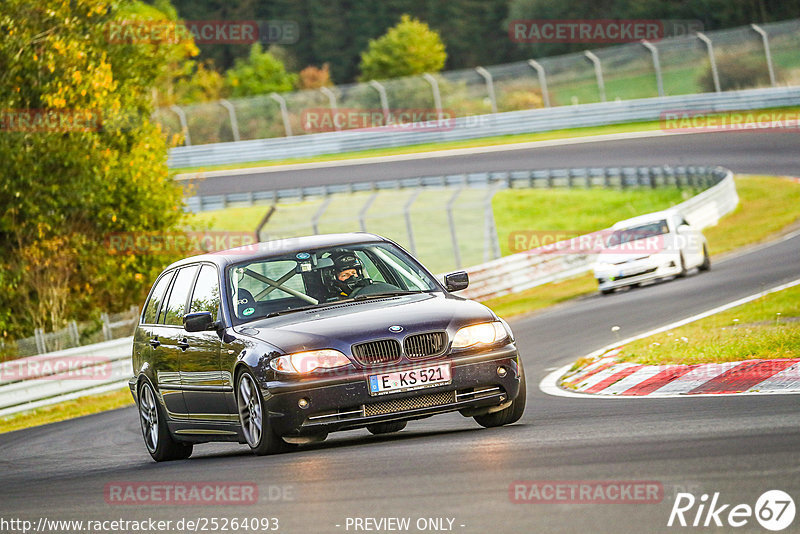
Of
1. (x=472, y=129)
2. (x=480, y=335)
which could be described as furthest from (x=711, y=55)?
(x=480, y=335)

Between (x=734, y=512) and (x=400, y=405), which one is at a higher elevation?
(x=734, y=512)

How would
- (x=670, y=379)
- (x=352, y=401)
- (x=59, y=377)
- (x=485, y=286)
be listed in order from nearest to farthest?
1. (x=352, y=401)
2. (x=670, y=379)
3. (x=59, y=377)
4. (x=485, y=286)

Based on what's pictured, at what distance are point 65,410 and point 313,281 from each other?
11133 mm

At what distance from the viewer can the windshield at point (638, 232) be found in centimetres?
2406

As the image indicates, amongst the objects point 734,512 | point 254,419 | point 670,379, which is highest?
point 734,512

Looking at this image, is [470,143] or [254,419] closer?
[254,419]

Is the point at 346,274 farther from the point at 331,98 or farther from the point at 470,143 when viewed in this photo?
the point at 331,98

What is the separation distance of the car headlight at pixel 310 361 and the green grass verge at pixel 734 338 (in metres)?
4.08

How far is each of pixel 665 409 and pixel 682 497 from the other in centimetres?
339

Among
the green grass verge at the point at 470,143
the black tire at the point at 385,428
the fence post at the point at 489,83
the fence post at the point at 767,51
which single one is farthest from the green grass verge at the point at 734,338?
the fence post at the point at 489,83

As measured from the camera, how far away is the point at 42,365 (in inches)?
791

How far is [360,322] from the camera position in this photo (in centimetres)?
861

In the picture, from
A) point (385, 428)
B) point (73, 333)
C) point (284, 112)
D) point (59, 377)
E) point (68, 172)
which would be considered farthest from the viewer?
point (284, 112)

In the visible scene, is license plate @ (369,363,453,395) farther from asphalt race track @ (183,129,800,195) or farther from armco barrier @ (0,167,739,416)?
asphalt race track @ (183,129,800,195)
